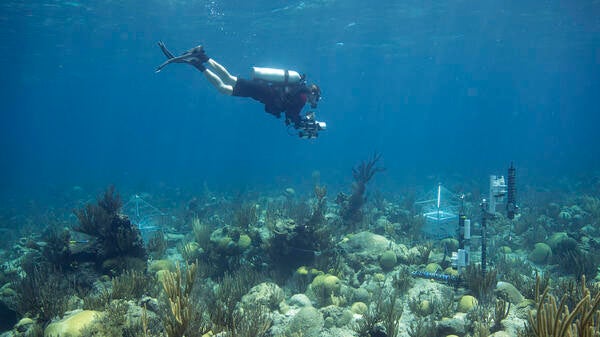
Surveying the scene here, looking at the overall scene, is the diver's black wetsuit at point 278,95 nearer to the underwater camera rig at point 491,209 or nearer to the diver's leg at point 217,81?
the diver's leg at point 217,81

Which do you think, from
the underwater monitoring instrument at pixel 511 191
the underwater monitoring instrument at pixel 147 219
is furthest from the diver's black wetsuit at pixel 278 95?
the underwater monitoring instrument at pixel 147 219

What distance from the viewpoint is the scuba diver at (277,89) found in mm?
9008

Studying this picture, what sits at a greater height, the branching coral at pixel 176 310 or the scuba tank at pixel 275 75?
the scuba tank at pixel 275 75

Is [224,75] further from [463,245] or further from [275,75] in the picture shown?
[463,245]

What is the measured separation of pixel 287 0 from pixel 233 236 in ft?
70.9

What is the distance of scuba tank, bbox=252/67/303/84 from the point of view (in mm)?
9014

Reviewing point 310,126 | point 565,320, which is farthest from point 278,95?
point 565,320

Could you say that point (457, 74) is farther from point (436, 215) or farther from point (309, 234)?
point (309, 234)

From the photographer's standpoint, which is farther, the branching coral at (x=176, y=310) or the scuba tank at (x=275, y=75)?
the scuba tank at (x=275, y=75)

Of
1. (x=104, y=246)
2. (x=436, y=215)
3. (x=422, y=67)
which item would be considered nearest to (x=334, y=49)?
(x=422, y=67)

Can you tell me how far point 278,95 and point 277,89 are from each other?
18cm

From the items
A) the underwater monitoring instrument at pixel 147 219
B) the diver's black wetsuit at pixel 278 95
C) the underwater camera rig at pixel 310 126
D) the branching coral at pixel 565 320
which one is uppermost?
the diver's black wetsuit at pixel 278 95

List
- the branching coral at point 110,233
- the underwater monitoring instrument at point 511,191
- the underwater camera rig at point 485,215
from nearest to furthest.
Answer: the underwater monitoring instrument at point 511,191 < the underwater camera rig at point 485,215 < the branching coral at point 110,233

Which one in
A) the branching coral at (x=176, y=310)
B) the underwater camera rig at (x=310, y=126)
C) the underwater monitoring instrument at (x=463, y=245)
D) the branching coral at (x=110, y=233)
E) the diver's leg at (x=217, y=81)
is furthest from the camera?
the diver's leg at (x=217, y=81)
